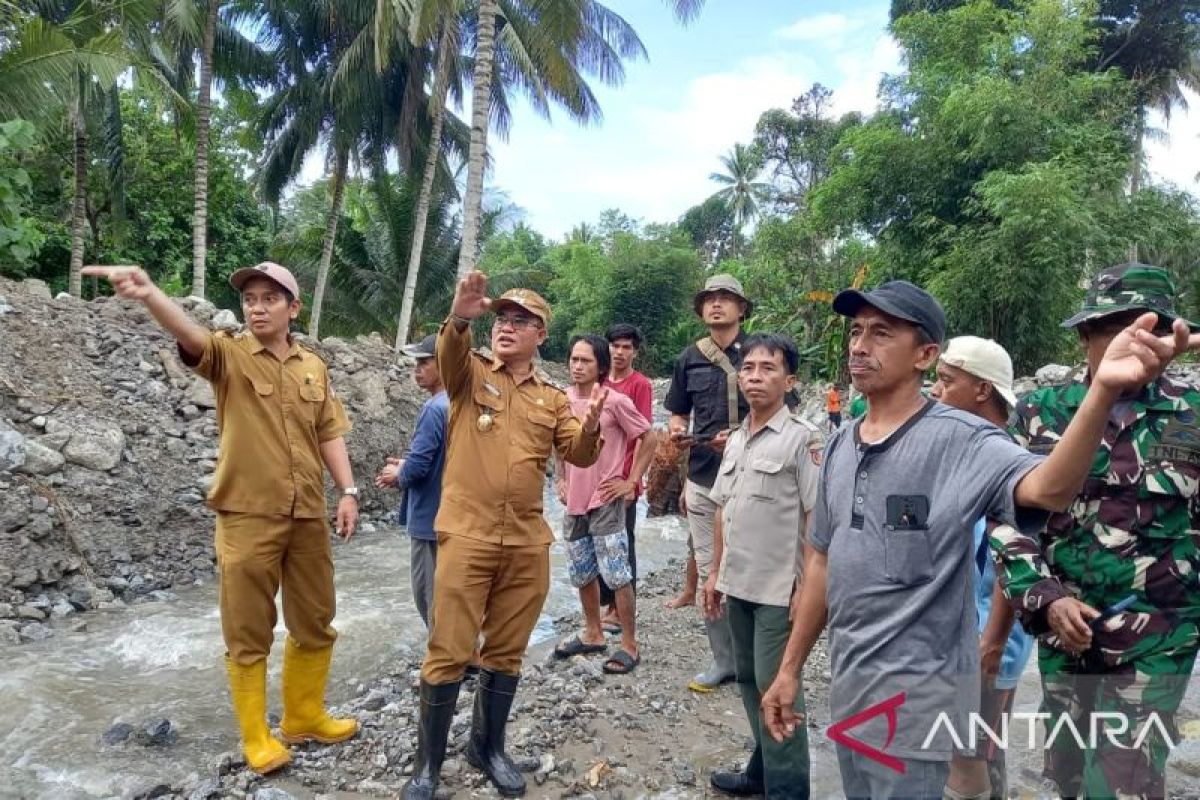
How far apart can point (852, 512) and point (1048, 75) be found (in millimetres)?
18659

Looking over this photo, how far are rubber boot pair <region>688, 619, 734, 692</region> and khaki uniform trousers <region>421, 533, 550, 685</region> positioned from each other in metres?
1.43

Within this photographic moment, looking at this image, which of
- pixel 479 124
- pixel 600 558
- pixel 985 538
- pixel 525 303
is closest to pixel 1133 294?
pixel 985 538

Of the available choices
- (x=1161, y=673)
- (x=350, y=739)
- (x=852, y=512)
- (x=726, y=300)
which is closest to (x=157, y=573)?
(x=350, y=739)

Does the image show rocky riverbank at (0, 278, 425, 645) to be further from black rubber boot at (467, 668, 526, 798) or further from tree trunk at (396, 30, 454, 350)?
tree trunk at (396, 30, 454, 350)

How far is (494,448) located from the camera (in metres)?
3.11

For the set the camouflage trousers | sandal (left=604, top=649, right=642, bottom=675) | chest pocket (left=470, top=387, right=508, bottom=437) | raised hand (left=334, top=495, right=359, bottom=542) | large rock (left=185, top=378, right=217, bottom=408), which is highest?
large rock (left=185, top=378, right=217, bottom=408)

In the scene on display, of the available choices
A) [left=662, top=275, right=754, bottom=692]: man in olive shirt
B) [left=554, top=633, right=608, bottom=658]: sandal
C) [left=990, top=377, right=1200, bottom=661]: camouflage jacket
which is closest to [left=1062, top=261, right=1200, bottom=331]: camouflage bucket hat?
[left=990, top=377, right=1200, bottom=661]: camouflage jacket

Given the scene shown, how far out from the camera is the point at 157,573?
7.20 m

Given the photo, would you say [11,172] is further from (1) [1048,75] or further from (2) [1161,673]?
(1) [1048,75]

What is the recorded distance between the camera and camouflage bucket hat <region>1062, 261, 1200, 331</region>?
7.00 feet

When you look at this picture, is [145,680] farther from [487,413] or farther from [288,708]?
[487,413]

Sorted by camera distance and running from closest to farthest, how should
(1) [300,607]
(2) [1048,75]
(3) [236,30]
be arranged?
(1) [300,607] → (2) [1048,75] → (3) [236,30]

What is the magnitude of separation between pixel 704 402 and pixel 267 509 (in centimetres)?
248

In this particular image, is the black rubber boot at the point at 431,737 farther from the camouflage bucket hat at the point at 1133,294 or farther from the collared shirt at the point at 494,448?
the camouflage bucket hat at the point at 1133,294
